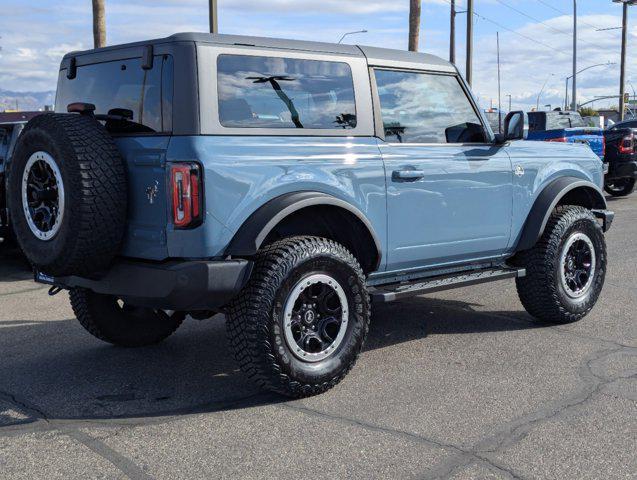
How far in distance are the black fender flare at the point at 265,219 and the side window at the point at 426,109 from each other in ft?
3.09

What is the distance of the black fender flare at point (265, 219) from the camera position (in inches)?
169

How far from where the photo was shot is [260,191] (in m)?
4.39

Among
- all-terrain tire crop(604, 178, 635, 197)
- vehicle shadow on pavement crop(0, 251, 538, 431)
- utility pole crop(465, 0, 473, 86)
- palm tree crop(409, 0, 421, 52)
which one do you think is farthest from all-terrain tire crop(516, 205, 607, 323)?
utility pole crop(465, 0, 473, 86)

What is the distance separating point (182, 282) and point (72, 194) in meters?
0.74

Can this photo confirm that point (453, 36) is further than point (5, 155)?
Yes

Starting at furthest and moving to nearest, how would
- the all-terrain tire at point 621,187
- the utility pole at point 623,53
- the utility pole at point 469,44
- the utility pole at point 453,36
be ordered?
the utility pole at point 623,53, the utility pole at point 453,36, the utility pole at point 469,44, the all-terrain tire at point 621,187

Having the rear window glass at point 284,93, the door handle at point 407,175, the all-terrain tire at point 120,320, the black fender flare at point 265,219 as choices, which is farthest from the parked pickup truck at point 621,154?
the black fender flare at point 265,219

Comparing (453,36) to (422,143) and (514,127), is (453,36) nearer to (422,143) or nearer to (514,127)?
(514,127)

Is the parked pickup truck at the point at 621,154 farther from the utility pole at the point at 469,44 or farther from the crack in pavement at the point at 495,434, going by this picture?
the utility pole at the point at 469,44

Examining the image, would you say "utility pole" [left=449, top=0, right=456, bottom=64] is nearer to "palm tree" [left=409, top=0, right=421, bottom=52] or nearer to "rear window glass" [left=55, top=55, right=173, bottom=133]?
"palm tree" [left=409, top=0, right=421, bottom=52]

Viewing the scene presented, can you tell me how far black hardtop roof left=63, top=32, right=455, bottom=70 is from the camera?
4.39 m

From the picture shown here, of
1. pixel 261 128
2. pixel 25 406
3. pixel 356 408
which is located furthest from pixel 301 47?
pixel 25 406

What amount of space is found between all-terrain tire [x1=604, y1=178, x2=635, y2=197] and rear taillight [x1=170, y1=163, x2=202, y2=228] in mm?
15140

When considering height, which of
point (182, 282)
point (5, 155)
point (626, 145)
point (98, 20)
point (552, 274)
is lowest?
point (552, 274)
